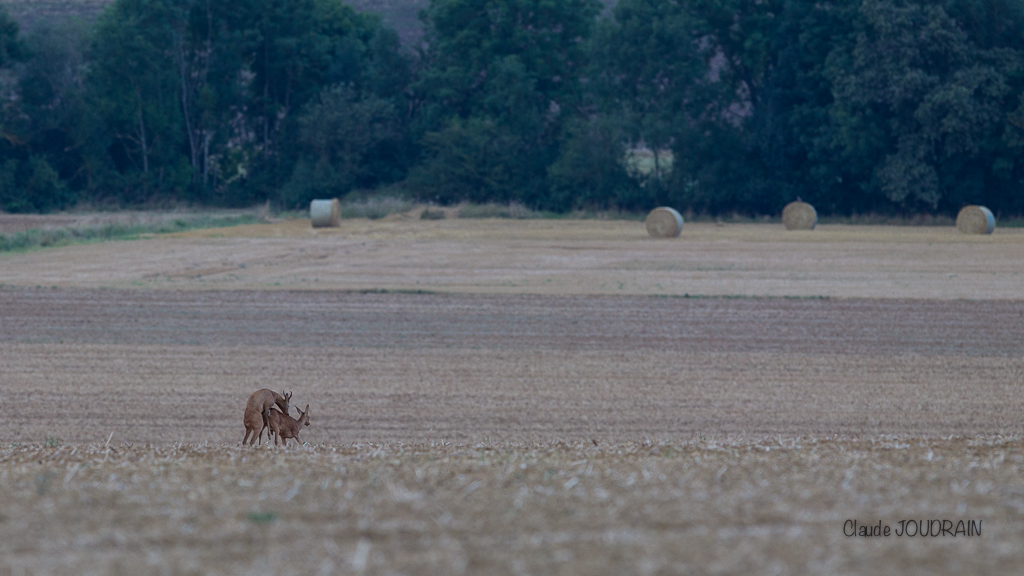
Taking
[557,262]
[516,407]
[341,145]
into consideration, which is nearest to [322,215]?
[557,262]

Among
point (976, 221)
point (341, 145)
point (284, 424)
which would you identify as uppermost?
point (341, 145)

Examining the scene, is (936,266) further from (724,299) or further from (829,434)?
(829,434)

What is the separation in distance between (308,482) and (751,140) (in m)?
53.7

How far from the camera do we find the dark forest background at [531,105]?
153 ft

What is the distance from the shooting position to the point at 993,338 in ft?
55.1

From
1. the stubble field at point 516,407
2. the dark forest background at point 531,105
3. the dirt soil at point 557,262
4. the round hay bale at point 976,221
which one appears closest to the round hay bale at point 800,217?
the dirt soil at point 557,262

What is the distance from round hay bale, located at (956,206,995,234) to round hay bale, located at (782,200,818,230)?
19.8 feet

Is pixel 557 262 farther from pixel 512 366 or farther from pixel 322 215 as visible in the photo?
pixel 322 215

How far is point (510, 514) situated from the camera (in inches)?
162

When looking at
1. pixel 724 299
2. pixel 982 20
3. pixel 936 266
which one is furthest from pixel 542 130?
pixel 724 299

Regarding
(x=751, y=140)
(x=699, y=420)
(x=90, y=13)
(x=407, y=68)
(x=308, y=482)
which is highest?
(x=90, y=13)

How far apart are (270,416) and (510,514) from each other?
3.06 meters

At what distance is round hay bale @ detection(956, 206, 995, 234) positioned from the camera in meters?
39.4

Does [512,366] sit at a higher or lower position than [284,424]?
lower
